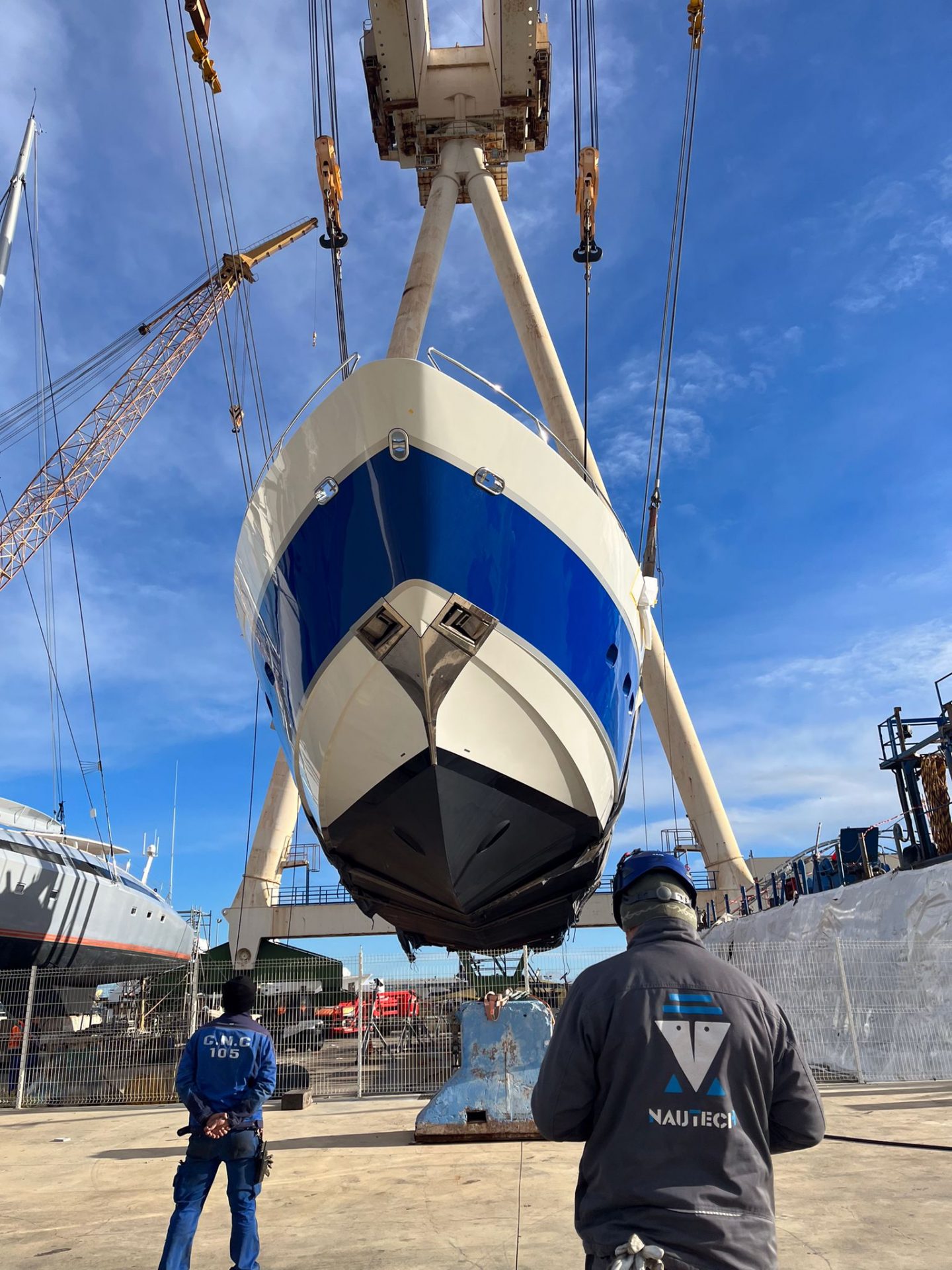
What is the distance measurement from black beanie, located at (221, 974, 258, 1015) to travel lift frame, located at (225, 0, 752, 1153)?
13.0 meters

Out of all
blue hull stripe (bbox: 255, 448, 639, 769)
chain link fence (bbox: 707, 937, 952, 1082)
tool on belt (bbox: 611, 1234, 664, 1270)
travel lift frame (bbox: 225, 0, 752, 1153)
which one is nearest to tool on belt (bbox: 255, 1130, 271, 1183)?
tool on belt (bbox: 611, 1234, 664, 1270)

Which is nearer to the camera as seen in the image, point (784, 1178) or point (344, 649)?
point (784, 1178)

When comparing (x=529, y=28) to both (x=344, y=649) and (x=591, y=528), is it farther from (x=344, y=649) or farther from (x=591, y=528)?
(x=344, y=649)

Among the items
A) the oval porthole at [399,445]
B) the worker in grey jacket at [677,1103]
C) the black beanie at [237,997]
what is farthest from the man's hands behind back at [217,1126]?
the oval porthole at [399,445]

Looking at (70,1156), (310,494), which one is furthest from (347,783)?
(70,1156)

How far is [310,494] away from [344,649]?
3.69 ft

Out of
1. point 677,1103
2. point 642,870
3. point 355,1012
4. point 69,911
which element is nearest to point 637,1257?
point 677,1103

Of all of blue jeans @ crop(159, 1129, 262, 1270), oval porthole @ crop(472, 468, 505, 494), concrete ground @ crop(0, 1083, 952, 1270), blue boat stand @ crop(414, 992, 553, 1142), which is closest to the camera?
blue jeans @ crop(159, 1129, 262, 1270)

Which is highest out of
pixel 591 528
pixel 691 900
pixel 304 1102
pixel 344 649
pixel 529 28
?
pixel 529 28

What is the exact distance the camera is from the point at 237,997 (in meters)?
3.89

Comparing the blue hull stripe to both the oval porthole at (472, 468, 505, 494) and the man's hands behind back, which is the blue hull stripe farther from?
the man's hands behind back

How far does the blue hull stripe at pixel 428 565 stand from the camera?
208 inches

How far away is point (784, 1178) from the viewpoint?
16.1 ft

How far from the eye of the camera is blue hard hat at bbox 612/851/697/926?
1906 millimetres
